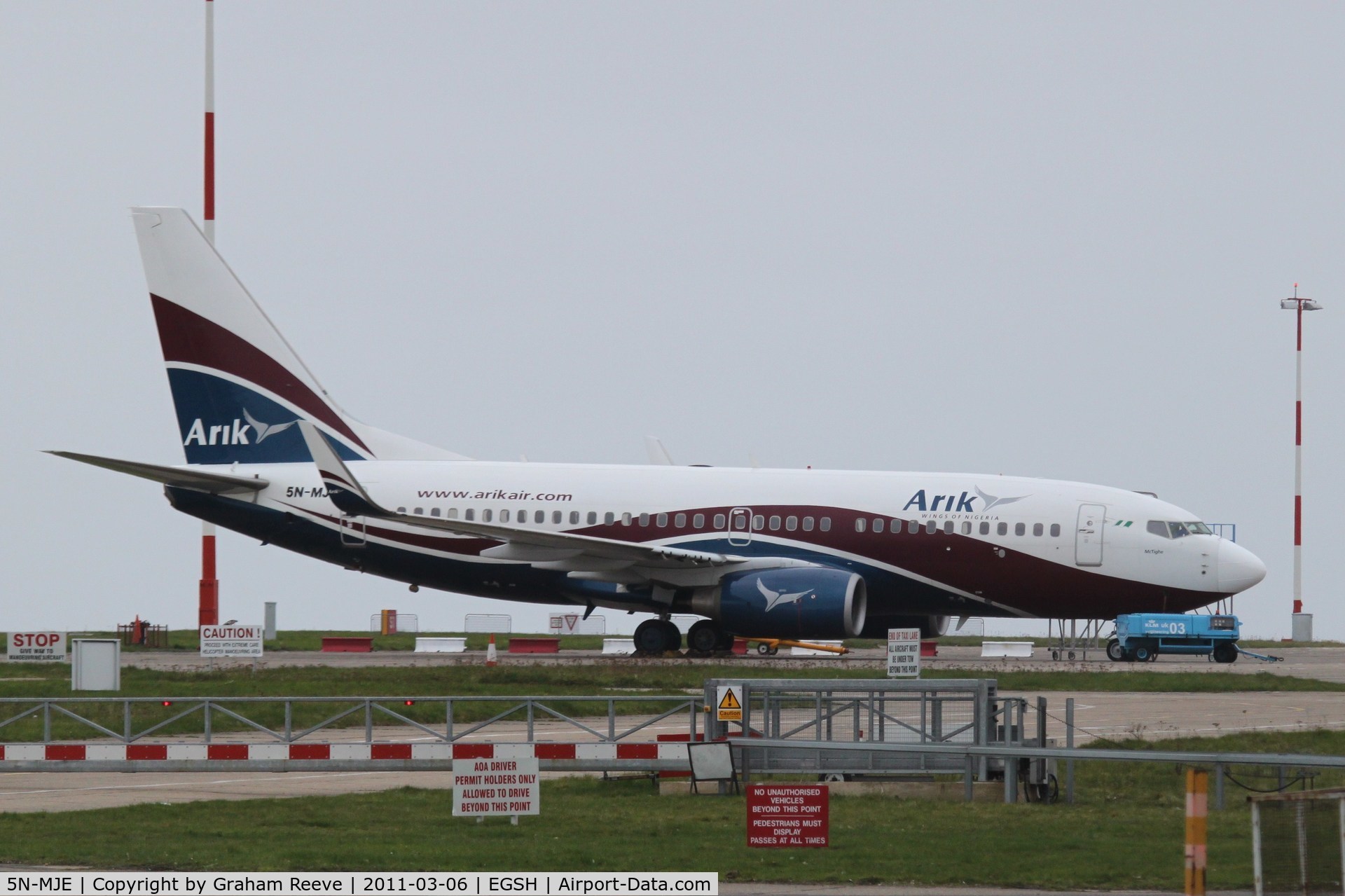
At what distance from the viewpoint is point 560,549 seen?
39.2 metres

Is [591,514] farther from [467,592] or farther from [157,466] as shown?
[157,466]

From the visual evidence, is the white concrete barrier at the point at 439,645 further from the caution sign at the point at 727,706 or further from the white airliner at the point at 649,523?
the caution sign at the point at 727,706

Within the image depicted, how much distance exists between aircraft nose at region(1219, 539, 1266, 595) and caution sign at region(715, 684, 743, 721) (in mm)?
21405

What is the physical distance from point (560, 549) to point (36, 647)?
14.5 m

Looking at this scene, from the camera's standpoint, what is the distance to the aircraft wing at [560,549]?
38344 mm

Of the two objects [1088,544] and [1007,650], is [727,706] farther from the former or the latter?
[1007,650]

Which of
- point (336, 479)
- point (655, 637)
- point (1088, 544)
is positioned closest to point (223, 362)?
point (336, 479)

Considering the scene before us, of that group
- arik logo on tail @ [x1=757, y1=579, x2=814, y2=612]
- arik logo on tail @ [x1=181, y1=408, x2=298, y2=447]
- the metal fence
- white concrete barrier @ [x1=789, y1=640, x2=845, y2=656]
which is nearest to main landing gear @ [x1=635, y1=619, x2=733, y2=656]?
arik logo on tail @ [x1=757, y1=579, x2=814, y2=612]

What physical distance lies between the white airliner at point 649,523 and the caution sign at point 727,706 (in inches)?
670

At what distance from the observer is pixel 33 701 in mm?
25047

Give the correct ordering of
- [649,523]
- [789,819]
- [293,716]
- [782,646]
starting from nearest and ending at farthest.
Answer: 1. [789,819]
2. [293,716]
3. [649,523]
4. [782,646]

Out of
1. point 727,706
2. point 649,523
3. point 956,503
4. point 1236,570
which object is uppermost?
point 956,503

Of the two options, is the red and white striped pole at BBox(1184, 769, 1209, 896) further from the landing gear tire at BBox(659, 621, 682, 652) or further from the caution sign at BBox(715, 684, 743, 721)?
the landing gear tire at BBox(659, 621, 682, 652)

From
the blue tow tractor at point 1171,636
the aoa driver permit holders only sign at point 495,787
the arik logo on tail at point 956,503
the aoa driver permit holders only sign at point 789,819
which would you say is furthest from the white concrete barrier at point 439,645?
the aoa driver permit holders only sign at point 789,819
